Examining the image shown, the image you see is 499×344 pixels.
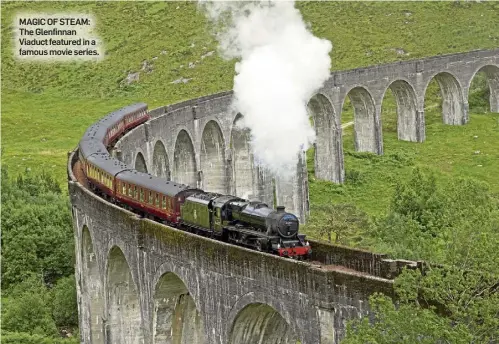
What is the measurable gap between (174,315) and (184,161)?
90.4 feet

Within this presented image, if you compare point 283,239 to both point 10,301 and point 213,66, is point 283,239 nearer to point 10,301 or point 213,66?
point 10,301

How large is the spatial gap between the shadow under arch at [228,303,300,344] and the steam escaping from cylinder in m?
22.6

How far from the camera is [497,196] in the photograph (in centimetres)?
6044

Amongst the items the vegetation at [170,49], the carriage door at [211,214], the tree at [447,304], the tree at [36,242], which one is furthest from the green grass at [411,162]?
the tree at [447,304]

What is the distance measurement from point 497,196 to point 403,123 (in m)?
20.7

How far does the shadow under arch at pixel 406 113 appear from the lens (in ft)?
258

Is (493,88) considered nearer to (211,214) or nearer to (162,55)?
(162,55)

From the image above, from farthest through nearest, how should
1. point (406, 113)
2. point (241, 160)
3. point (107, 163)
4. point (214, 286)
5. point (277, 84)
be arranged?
point (406, 113), point (241, 160), point (277, 84), point (107, 163), point (214, 286)

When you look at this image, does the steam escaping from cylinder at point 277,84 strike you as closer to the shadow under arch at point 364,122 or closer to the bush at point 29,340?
the shadow under arch at point 364,122

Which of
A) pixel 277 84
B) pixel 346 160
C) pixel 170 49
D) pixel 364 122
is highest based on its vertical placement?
pixel 170 49

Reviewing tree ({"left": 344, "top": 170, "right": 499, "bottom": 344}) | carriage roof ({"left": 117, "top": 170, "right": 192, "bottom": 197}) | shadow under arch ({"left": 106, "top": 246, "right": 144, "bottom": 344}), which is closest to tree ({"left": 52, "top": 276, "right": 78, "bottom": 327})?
carriage roof ({"left": 117, "top": 170, "right": 192, "bottom": 197})

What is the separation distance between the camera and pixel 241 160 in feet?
207

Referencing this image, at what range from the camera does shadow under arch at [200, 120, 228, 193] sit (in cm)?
6180

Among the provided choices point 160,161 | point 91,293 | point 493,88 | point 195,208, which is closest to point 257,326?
point 195,208
